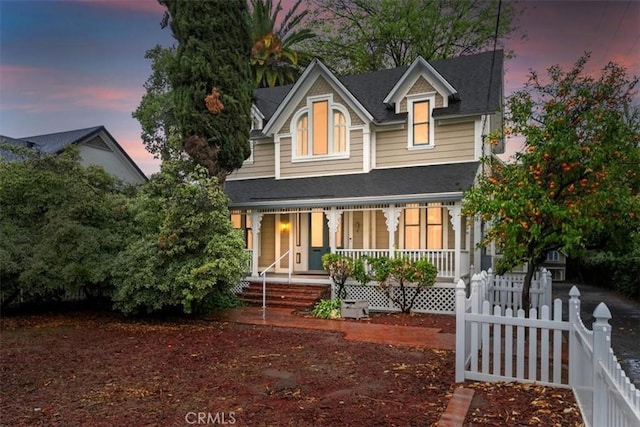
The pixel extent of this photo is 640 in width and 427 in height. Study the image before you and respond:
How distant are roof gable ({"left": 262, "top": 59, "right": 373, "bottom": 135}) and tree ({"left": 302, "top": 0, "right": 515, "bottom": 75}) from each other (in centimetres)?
1160

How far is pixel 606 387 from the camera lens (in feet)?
10.2

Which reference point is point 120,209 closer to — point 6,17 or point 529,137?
point 6,17

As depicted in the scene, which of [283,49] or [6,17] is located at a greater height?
[283,49]

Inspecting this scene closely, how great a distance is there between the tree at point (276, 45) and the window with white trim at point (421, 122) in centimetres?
1775

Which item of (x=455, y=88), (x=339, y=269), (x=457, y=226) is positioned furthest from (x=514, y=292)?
(x=455, y=88)

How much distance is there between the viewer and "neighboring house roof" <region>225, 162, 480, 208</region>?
11.7 m

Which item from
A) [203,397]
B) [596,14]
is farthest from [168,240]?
[596,14]

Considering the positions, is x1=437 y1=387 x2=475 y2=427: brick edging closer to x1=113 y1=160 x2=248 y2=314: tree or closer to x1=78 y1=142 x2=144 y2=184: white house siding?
x1=113 y1=160 x2=248 y2=314: tree

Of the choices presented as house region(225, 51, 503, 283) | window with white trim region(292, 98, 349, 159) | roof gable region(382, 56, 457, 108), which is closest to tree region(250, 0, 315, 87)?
house region(225, 51, 503, 283)

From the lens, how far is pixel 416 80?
1369 centimetres

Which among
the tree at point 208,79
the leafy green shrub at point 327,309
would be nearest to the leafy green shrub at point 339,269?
the leafy green shrub at point 327,309

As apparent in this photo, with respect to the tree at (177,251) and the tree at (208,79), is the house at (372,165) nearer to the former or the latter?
the tree at (208,79)

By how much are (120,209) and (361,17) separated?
20496 mm

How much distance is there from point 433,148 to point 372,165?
209cm
